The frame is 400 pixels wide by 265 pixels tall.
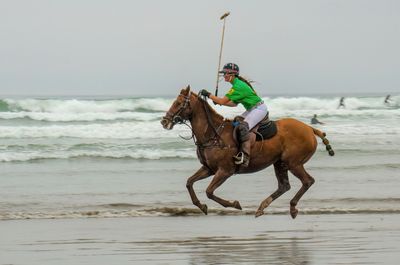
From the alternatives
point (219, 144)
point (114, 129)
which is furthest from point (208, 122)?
point (114, 129)

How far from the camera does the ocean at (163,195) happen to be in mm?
13016

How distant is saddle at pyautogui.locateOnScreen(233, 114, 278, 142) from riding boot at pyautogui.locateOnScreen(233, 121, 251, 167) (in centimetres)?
16

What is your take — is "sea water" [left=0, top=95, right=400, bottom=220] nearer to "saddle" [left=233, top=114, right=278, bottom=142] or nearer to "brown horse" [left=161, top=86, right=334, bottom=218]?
"brown horse" [left=161, top=86, right=334, bottom=218]

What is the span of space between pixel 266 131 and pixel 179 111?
157 cm

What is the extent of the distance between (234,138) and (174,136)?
762 inches

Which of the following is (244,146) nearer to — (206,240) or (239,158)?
(239,158)

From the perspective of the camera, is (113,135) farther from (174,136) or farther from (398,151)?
(398,151)

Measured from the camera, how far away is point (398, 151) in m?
29.1

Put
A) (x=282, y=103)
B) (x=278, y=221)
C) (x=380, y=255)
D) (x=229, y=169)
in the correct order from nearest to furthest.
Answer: (x=380, y=255)
(x=229, y=169)
(x=278, y=221)
(x=282, y=103)

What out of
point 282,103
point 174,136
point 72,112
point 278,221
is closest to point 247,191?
point 278,221

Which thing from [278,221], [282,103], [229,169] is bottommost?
[282,103]

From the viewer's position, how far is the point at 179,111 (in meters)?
14.3

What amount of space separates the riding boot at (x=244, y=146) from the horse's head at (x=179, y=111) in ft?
2.88

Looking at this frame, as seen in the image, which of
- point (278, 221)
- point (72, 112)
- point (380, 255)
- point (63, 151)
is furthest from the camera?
point (72, 112)
